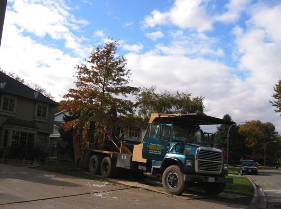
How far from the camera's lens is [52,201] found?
24.5 ft

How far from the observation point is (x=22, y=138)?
2297 centimetres

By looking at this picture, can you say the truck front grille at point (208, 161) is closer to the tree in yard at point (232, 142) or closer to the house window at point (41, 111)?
the house window at point (41, 111)

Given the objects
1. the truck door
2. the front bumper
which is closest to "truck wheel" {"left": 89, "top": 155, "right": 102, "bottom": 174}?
the truck door

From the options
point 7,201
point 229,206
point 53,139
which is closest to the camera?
point 7,201

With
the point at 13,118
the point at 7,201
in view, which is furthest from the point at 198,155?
the point at 13,118

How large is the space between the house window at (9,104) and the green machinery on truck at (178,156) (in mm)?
13255

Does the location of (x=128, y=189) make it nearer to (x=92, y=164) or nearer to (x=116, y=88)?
(x=92, y=164)

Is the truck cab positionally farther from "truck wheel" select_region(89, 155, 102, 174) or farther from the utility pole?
the utility pole

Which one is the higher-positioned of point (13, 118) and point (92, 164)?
point (13, 118)

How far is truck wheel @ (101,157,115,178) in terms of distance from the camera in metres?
13.5

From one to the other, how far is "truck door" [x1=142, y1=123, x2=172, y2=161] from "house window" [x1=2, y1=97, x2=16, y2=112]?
52.3ft

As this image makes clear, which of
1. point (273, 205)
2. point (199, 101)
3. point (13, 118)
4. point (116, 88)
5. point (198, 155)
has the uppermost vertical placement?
point (199, 101)

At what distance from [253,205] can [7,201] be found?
7436 mm

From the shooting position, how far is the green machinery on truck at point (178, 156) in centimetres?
955
